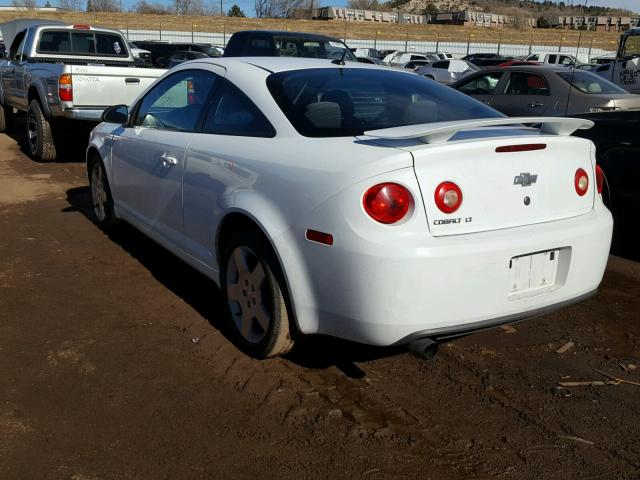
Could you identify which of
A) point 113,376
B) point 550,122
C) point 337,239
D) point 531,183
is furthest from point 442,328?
point 113,376

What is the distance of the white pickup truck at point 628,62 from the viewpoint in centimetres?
1655

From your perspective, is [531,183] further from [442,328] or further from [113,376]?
[113,376]

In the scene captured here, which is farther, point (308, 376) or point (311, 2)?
point (311, 2)

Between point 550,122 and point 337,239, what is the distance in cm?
137

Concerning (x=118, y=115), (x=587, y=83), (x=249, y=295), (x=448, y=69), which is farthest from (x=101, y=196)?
(x=448, y=69)

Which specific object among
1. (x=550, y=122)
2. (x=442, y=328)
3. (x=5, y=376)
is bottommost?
(x=5, y=376)

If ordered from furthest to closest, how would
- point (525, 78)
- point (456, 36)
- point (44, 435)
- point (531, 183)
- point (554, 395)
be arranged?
1. point (456, 36)
2. point (525, 78)
3. point (554, 395)
4. point (531, 183)
5. point (44, 435)

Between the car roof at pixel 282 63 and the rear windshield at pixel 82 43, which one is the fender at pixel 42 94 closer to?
the rear windshield at pixel 82 43

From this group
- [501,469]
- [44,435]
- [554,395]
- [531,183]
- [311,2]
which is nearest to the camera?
[501,469]

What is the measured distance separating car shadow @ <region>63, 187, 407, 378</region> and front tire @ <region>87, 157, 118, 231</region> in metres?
0.16

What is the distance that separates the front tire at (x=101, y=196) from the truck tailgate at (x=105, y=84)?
282 cm

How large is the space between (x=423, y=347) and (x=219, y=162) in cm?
157

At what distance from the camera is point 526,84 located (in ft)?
35.4

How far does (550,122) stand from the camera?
341 cm
